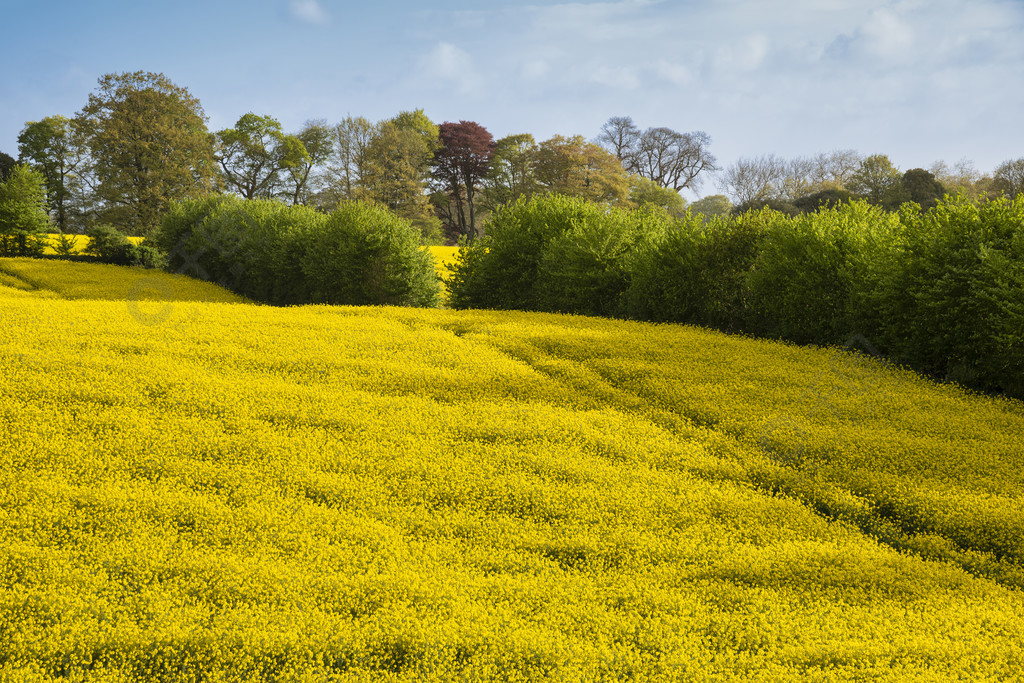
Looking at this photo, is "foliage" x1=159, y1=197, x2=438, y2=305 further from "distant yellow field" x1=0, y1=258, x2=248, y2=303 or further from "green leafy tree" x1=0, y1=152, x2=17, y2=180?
"green leafy tree" x1=0, y1=152, x2=17, y2=180

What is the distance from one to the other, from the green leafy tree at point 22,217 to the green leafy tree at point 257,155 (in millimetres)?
22260

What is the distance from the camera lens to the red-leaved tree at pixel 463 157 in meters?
61.6

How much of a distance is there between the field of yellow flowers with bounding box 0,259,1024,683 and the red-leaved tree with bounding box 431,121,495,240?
166 ft

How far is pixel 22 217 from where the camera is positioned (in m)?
38.0

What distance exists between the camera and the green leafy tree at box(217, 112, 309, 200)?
6041 cm

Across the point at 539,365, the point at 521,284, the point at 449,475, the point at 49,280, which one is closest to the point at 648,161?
the point at 521,284

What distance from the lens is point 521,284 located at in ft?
81.2

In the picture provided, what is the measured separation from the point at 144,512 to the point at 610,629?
16.8 ft

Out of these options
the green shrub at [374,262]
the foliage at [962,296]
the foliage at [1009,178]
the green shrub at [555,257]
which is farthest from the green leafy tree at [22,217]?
the foliage at [1009,178]

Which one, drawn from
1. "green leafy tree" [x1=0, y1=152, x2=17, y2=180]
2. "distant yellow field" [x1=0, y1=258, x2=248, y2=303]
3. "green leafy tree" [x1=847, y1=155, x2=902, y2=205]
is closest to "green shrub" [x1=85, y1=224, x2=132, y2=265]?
"distant yellow field" [x1=0, y1=258, x2=248, y2=303]

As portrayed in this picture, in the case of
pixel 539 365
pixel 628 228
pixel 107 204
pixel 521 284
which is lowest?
pixel 539 365

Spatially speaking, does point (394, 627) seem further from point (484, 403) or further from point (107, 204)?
point (107, 204)

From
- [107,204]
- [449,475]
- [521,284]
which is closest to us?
[449,475]

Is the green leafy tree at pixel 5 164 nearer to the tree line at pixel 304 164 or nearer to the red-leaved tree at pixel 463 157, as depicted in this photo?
the tree line at pixel 304 164
